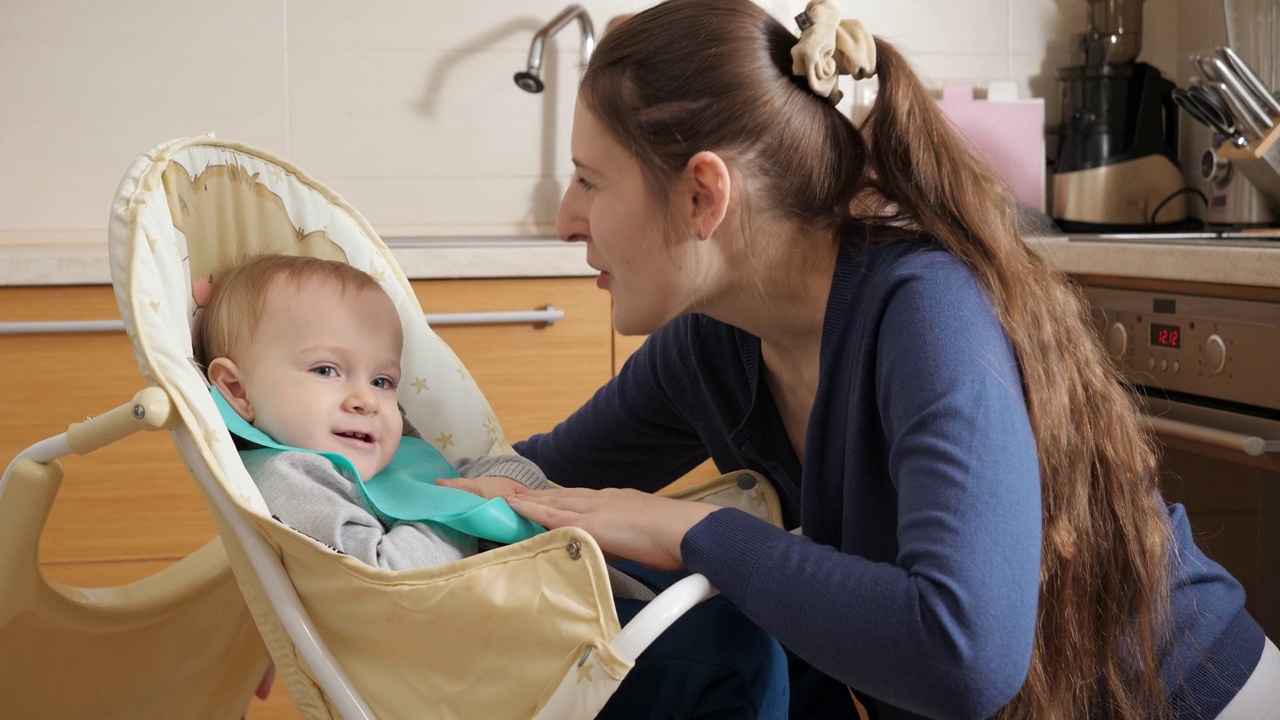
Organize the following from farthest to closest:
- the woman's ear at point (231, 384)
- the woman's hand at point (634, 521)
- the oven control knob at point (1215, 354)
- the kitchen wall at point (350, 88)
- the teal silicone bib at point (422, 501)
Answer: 1. the kitchen wall at point (350, 88)
2. the oven control knob at point (1215, 354)
3. the woman's ear at point (231, 384)
4. the teal silicone bib at point (422, 501)
5. the woman's hand at point (634, 521)

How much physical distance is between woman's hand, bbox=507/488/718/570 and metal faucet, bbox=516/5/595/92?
154 cm

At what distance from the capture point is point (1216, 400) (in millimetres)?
1675

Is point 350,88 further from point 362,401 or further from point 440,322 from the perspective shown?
point 362,401

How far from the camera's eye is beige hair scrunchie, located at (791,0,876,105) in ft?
3.39

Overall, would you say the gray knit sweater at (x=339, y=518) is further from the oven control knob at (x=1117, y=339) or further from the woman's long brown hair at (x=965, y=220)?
the oven control knob at (x=1117, y=339)

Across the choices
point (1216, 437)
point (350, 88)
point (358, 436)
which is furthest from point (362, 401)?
point (350, 88)

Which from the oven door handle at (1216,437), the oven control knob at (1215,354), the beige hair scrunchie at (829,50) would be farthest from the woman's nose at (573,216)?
the oven control knob at (1215,354)

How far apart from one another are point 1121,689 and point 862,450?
320 millimetres

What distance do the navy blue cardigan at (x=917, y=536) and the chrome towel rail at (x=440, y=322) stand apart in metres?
0.90

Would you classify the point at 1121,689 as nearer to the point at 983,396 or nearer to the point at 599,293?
the point at 983,396

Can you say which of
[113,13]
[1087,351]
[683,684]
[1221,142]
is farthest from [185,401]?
[1221,142]

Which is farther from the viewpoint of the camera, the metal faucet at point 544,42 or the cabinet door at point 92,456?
the metal faucet at point 544,42

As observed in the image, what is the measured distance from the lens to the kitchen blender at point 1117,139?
2420 mm

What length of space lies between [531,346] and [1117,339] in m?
0.96
